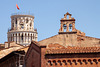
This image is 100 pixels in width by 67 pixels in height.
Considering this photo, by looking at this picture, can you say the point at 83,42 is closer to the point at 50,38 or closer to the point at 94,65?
the point at 50,38

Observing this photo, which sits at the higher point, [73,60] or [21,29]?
[21,29]

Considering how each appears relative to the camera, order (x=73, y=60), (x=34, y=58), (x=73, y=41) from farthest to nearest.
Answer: (x=73, y=41), (x=34, y=58), (x=73, y=60)

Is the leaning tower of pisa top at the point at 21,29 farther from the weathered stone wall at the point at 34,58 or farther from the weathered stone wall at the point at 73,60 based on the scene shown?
the weathered stone wall at the point at 73,60

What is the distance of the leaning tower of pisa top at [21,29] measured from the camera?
112375 millimetres

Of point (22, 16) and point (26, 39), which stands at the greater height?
point (22, 16)

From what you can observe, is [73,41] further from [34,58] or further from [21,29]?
[21,29]

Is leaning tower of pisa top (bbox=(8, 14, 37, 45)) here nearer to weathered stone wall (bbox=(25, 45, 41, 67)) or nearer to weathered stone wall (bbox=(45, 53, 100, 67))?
weathered stone wall (bbox=(25, 45, 41, 67))

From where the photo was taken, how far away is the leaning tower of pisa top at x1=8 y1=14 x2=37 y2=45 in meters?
112

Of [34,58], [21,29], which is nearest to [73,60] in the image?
[34,58]

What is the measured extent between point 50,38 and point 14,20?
78735mm

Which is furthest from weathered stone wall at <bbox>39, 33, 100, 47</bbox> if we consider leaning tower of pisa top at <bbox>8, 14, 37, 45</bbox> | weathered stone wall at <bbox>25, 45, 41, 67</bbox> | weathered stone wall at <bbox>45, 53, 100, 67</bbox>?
leaning tower of pisa top at <bbox>8, 14, 37, 45</bbox>

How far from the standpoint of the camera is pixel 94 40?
3622 centimetres

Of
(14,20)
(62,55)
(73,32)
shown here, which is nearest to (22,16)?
(14,20)

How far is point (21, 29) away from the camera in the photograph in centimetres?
11375
